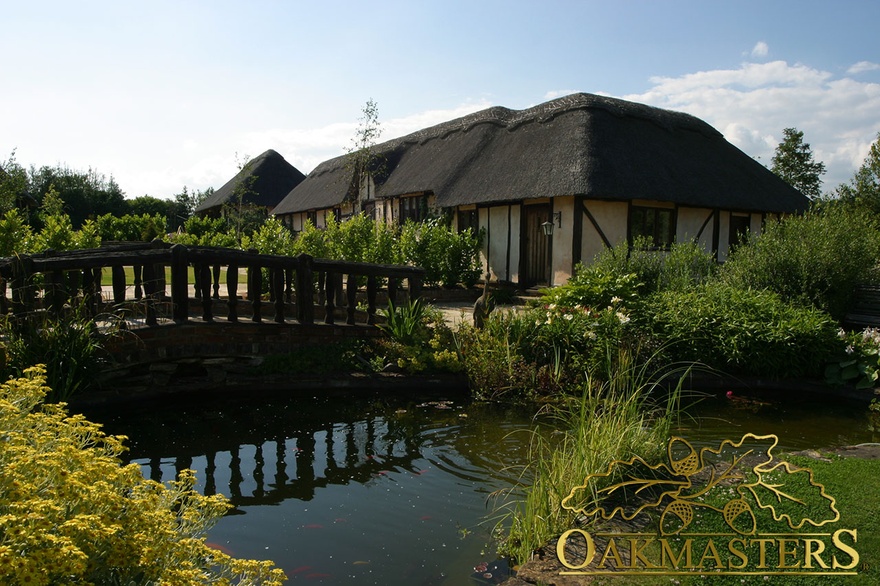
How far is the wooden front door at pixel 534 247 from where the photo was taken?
15.8 metres

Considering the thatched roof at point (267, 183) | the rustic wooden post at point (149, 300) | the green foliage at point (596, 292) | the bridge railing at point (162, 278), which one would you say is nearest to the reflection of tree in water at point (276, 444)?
the rustic wooden post at point (149, 300)

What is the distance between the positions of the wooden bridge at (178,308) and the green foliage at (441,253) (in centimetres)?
617

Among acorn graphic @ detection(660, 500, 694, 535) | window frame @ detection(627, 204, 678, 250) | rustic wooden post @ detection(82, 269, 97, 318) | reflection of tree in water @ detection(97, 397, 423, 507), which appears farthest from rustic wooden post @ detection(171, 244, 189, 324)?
window frame @ detection(627, 204, 678, 250)

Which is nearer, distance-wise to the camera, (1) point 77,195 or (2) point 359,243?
(2) point 359,243

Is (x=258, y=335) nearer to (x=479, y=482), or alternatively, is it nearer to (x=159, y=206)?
(x=479, y=482)

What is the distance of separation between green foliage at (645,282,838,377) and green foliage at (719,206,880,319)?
6.25ft

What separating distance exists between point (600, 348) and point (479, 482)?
3404 mm

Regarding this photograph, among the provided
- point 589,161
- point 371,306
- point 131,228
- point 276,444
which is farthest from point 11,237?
point 131,228

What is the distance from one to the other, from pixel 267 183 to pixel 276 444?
32153 mm

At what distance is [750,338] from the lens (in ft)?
28.3

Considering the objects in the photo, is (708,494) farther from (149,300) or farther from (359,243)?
(359,243)

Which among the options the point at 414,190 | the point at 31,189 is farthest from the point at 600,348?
the point at 31,189

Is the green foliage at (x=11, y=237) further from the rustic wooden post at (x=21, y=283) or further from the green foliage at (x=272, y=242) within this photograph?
the rustic wooden post at (x=21, y=283)

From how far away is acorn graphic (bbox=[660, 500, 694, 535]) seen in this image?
3.01 metres
